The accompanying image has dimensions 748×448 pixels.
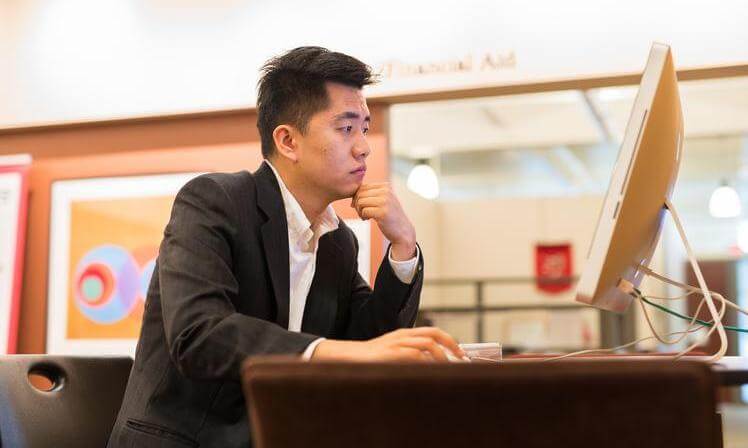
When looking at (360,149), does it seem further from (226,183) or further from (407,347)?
(407,347)

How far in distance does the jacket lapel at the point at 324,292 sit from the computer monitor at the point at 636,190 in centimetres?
62

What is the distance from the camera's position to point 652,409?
28.9 inches

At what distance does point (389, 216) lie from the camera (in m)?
1.91

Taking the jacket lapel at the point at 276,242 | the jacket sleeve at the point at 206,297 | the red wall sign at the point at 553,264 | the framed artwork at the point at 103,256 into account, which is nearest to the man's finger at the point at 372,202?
the jacket lapel at the point at 276,242

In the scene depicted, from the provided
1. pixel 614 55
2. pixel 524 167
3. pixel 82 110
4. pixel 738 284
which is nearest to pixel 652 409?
pixel 614 55

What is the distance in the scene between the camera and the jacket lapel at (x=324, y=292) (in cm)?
185

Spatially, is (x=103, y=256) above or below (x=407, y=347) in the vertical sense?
above

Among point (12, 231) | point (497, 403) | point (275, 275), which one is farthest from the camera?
point (12, 231)

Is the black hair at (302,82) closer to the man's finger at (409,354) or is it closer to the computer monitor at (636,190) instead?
the computer monitor at (636,190)

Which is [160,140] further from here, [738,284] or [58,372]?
[738,284]

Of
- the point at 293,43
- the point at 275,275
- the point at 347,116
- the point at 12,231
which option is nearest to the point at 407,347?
the point at 275,275

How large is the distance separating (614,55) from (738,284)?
13.0 metres

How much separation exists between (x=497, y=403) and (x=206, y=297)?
0.75 meters

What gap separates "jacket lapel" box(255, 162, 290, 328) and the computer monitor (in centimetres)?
59
